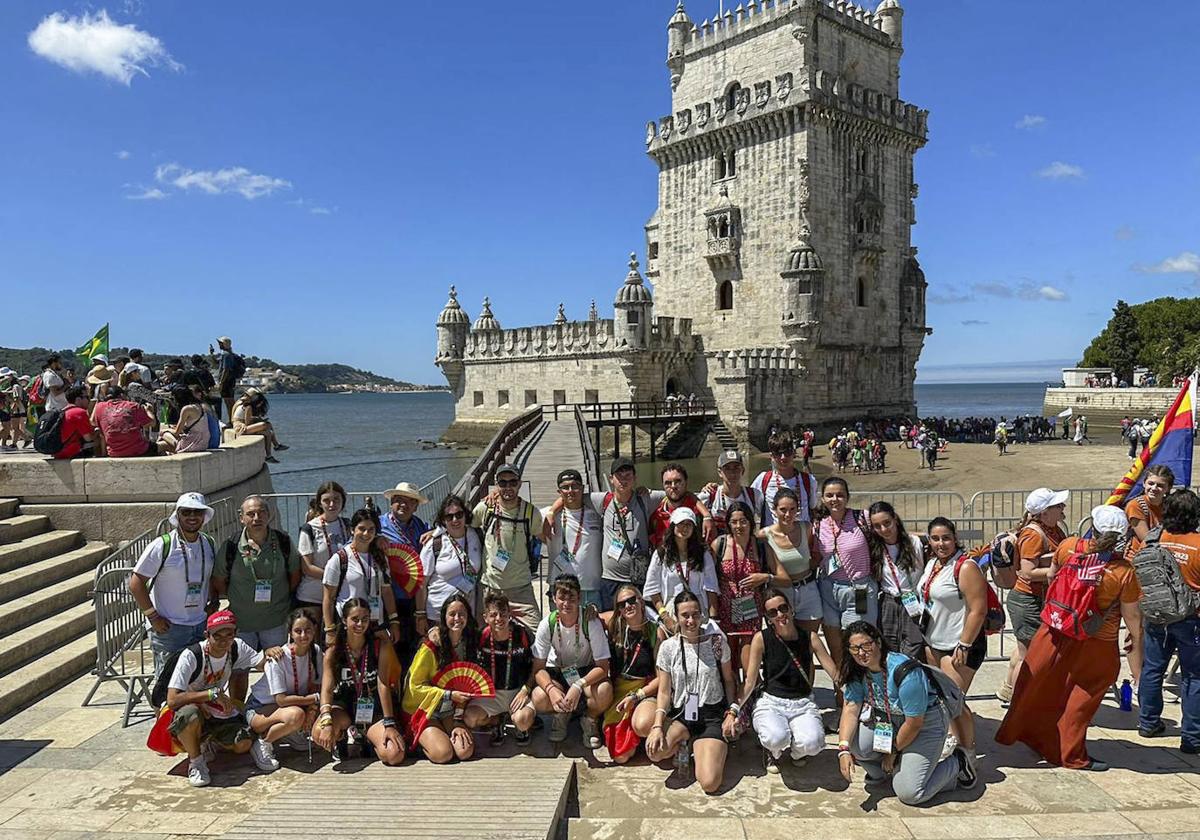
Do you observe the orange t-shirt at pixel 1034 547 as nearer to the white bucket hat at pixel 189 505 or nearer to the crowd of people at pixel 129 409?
the white bucket hat at pixel 189 505

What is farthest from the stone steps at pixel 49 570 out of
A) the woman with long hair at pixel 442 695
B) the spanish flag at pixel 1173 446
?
the spanish flag at pixel 1173 446

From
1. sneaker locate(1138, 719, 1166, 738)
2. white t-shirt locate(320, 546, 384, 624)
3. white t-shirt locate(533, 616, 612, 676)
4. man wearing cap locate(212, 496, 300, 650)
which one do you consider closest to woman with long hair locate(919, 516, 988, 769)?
sneaker locate(1138, 719, 1166, 738)

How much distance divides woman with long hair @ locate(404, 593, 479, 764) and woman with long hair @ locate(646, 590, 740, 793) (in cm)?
133

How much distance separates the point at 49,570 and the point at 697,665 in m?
6.87

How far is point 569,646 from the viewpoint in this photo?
18.1ft

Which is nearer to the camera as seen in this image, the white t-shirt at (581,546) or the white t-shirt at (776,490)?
the white t-shirt at (581,546)

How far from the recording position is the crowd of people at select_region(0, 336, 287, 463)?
9.23 meters

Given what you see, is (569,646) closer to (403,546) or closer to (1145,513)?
(403,546)

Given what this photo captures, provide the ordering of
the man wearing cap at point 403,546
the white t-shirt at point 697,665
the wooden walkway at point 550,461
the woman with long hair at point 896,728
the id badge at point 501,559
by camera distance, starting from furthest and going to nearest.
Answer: the wooden walkway at point 550,461, the id badge at point 501,559, the man wearing cap at point 403,546, the white t-shirt at point 697,665, the woman with long hair at point 896,728

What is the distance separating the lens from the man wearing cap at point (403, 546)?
6.02 metres

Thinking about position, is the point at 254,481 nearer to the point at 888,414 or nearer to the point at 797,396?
the point at 797,396

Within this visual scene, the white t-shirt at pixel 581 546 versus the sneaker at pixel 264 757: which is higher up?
the white t-shirt at pixel 581 546

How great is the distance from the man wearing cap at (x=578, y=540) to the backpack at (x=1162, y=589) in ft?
12.4

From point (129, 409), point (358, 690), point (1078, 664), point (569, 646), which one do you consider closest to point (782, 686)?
Answer: point (569, 646)
